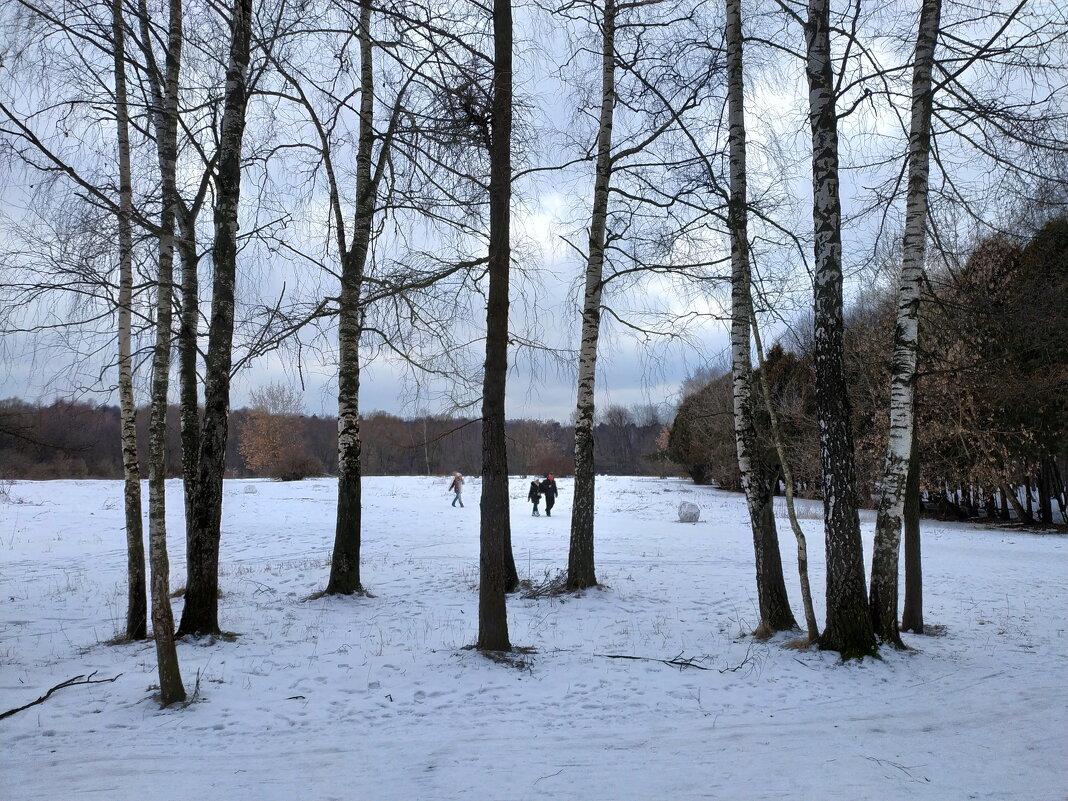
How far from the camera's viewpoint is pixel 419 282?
616 cm

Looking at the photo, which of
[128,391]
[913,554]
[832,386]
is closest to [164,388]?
[128,391]

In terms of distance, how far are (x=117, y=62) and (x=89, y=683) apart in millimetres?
6118

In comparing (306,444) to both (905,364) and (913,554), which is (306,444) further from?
(905,364)

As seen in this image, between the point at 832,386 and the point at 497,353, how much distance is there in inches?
128

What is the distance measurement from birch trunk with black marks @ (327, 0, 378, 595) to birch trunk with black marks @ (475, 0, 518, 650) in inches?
132

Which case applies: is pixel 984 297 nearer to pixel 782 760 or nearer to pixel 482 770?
pixel 782 760

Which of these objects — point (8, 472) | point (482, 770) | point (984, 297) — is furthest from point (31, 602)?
point (8, 472)

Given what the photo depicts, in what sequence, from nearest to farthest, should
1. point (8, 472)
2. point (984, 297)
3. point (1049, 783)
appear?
1. point (1049, 783)
2. point (984, 297)
3. point (8, 472)

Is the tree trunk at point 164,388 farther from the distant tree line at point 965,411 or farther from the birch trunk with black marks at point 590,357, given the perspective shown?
the distant tree line at point 965,411

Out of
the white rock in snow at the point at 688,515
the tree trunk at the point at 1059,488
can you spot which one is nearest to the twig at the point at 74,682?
the white rock in snow at the point at 688,515

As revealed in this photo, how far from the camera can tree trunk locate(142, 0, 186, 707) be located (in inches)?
187

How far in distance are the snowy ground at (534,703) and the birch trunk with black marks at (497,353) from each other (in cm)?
53

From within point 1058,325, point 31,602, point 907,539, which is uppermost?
point 1058,325

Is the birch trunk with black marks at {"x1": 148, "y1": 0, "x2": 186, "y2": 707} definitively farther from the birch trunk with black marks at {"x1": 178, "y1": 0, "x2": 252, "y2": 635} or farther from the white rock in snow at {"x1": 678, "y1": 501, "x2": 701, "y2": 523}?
the white rock in snow at {"x1": 678, "y1": 501, "x2": 701, "y2": 523}
